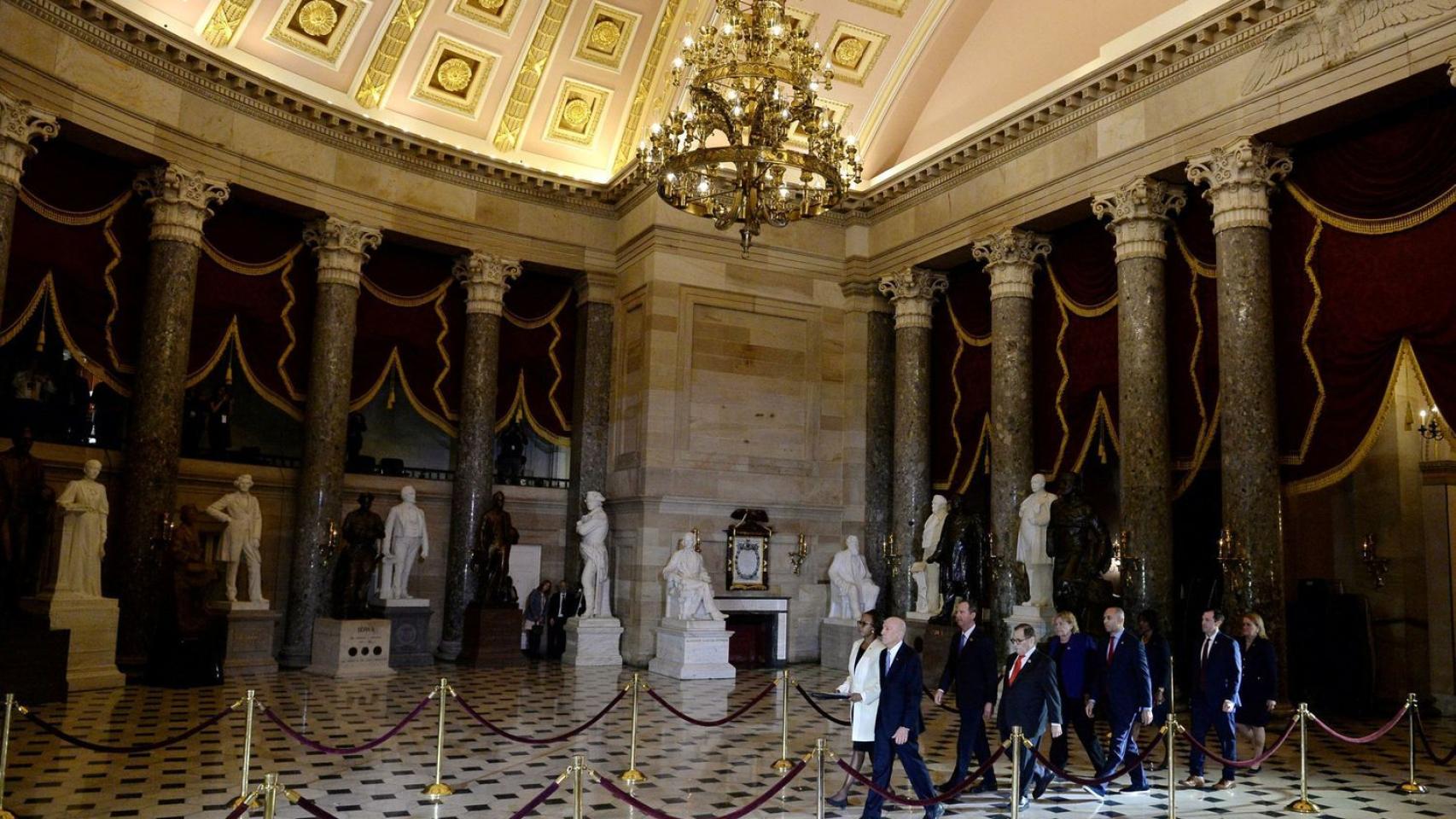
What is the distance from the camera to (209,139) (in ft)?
50.0

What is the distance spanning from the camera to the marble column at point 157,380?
14.0m

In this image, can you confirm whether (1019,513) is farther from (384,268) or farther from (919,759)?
(384,268)

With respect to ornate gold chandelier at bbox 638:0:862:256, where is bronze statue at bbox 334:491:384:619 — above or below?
below

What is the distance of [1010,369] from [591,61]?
28.5 ft

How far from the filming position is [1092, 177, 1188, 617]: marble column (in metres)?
13.2

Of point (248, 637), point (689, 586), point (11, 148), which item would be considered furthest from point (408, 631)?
point (11, 148)

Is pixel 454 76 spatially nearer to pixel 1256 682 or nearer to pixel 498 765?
pixel 498 765

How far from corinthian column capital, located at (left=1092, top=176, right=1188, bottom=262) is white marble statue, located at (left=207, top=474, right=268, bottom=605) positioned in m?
12.2

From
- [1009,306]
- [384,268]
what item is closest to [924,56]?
[1009,306]

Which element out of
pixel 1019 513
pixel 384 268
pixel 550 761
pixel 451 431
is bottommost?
pixel 550 761

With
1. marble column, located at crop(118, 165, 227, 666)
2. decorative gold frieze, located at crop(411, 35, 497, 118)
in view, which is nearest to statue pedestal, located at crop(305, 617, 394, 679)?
marble column, located at crop(118, 165, 227, 666)

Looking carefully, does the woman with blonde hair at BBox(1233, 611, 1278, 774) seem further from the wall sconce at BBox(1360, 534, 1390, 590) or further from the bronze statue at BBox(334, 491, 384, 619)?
the bronze statue at BBox(334, 491, 384, 619)

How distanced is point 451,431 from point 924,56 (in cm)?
1018

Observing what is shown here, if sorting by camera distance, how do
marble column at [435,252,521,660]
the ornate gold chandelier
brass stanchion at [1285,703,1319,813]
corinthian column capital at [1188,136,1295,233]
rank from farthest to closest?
marble column at [435,252,521,660] < corinthian column capital at [1188,136,1295,233] < the ornate gold chandelier < brass stanchion at [1285,703,1319,813]
